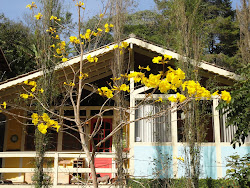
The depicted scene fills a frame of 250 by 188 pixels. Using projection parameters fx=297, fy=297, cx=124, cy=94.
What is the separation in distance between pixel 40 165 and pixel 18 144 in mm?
3358

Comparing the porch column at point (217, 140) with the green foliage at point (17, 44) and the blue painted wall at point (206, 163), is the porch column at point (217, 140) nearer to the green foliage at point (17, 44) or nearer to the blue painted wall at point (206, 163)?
the blue painted wall at point (206, 163)

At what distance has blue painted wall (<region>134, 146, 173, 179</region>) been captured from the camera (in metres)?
8.04

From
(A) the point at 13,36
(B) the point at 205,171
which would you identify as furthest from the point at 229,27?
(B) the point at 205,171

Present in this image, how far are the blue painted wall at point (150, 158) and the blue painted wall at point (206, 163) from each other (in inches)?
10.6

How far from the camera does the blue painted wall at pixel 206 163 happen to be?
316 inches

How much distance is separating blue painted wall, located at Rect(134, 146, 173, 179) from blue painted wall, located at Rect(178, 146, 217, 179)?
0.89 feet

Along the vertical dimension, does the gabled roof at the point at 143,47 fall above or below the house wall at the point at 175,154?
above

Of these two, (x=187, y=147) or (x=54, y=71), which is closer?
(x=187, y=147)

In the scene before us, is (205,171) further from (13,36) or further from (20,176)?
(13,36)

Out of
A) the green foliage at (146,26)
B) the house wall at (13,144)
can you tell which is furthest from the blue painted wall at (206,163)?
the green foliage at (146,26)

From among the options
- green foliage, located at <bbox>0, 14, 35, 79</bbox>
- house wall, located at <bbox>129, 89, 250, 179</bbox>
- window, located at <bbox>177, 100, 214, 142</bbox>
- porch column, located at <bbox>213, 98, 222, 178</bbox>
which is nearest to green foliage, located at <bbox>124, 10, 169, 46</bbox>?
green foliage, located at <bbox>0, 14, 35, 79</bbox>

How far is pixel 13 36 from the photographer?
894 inches

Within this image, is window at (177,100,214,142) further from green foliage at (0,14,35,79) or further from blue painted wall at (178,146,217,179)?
green foliage at (0,14,35,79)

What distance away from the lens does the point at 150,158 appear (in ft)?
26.6
